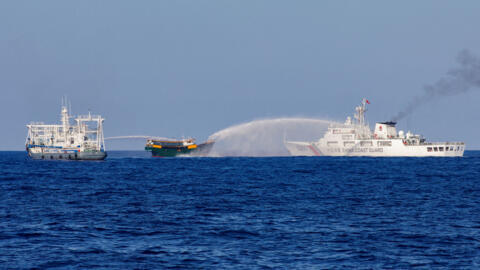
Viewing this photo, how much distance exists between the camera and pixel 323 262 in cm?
2259

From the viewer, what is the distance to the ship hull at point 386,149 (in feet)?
511

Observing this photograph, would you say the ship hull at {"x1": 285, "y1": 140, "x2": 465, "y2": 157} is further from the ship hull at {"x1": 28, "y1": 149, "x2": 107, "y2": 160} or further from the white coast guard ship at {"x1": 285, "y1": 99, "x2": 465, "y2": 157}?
the ship hull at {"x1": 28, "y1": 149, "x2": 107, "y2": 160}

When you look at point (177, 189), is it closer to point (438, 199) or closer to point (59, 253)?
point (438, 199)

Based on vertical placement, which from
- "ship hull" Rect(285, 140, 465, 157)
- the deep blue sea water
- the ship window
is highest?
the ship window

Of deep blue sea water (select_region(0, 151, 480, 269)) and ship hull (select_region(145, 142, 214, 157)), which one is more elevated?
ship hull (select_region(145, 142, 214, 157))

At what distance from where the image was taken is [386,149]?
6270 inches

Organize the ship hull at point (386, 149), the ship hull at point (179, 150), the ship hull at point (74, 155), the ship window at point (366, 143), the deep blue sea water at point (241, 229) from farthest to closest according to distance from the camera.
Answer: the ship window at point (366, 143) → the ship hull at point (179, 150) → the ship hull at point (386, 149) → the ship hull at point (74, 155) → the deep blue sea water at point (241, 229)

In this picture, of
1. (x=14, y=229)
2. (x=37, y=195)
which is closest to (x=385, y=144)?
(x=37, y=195)

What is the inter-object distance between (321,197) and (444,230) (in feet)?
59.1

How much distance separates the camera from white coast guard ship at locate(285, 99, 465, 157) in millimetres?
156000

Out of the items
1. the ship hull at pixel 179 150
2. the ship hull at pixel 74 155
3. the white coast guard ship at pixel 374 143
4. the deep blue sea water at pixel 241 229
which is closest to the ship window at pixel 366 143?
the white coast guard ship at pixel 374 143

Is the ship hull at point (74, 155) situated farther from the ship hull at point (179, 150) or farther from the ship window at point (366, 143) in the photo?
the ship window at point (366, 143)

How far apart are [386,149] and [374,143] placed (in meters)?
4.24

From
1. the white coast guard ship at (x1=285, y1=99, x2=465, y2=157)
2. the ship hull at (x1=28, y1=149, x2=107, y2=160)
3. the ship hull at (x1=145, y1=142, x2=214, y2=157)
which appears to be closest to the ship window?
the white coast guard ship at (x1=285, y1=99, x2=465, y2=157)
